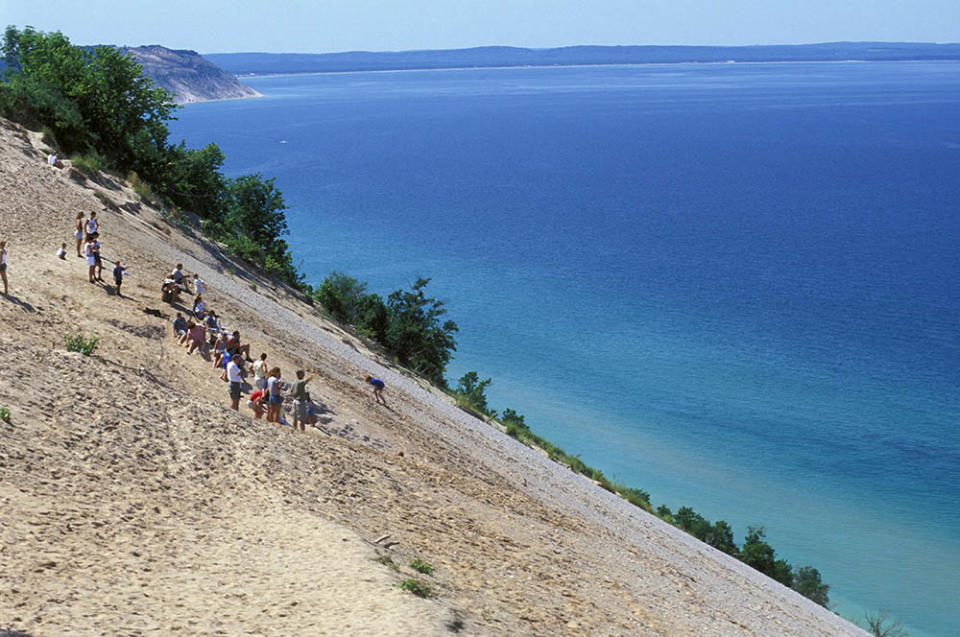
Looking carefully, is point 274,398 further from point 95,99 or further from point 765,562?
point 95,99

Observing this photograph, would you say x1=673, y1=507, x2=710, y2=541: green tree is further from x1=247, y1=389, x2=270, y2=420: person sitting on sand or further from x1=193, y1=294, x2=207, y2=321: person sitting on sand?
x1=247, y1=389, x2=270, y2=420: person sitting on sand

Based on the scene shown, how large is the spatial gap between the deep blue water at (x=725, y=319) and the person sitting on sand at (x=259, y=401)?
2488 cm

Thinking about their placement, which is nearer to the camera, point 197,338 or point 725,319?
point 197,338

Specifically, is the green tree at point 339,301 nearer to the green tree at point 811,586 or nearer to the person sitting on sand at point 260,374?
the person sitting on sand at point 260,374

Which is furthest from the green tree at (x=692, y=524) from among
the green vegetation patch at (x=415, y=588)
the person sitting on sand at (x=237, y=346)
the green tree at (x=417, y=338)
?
the green vegetation patch at (x=415, y=588)

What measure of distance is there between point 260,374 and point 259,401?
119cm

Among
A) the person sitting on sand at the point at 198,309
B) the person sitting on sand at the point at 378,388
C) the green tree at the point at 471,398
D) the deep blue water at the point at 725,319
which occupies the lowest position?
→ the person sitting on sand at the point at 198,309

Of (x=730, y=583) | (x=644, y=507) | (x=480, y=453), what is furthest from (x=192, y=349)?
(x=644, y=507)

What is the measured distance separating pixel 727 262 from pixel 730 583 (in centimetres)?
6878

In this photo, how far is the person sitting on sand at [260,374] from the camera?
21.8 meters

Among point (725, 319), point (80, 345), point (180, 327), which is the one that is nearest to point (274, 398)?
point (80, 345)

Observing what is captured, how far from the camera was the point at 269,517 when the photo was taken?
1553cm

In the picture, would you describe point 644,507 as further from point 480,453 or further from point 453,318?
point 453,318

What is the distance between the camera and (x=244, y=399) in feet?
71.6
